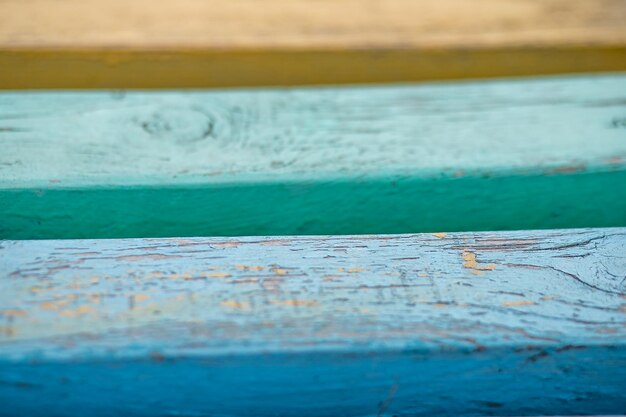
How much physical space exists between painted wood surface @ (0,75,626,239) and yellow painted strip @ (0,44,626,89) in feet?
0.75

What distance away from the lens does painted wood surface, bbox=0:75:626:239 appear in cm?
95

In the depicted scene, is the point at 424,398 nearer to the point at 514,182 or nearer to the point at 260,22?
the point at 514,182

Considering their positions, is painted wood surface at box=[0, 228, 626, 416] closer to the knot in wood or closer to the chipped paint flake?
the chipped paint flake

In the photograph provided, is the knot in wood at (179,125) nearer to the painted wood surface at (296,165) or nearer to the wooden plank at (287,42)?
the painted wood surface at (296,165)

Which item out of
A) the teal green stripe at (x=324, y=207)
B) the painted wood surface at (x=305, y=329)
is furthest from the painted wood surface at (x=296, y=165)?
the painted wood surface at (x=305, y=329)

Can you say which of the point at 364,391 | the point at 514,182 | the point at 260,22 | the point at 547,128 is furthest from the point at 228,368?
the point at 260,22

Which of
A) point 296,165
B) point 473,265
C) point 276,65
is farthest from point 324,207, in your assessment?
point 276,65

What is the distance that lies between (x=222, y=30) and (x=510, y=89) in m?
0.69

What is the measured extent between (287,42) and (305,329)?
91 centimetres

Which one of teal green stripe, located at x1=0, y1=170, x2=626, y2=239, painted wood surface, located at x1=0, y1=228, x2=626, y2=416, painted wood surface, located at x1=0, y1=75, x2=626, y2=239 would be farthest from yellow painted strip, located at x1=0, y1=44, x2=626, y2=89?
painted wood surface, located at x1=0, y1=228, x2=626, y2=416

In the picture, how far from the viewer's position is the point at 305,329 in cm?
68

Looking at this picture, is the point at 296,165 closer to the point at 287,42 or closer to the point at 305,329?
the point at 305,329

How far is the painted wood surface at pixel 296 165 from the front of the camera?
37.4 inches

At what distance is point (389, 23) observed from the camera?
1476 millimetres
